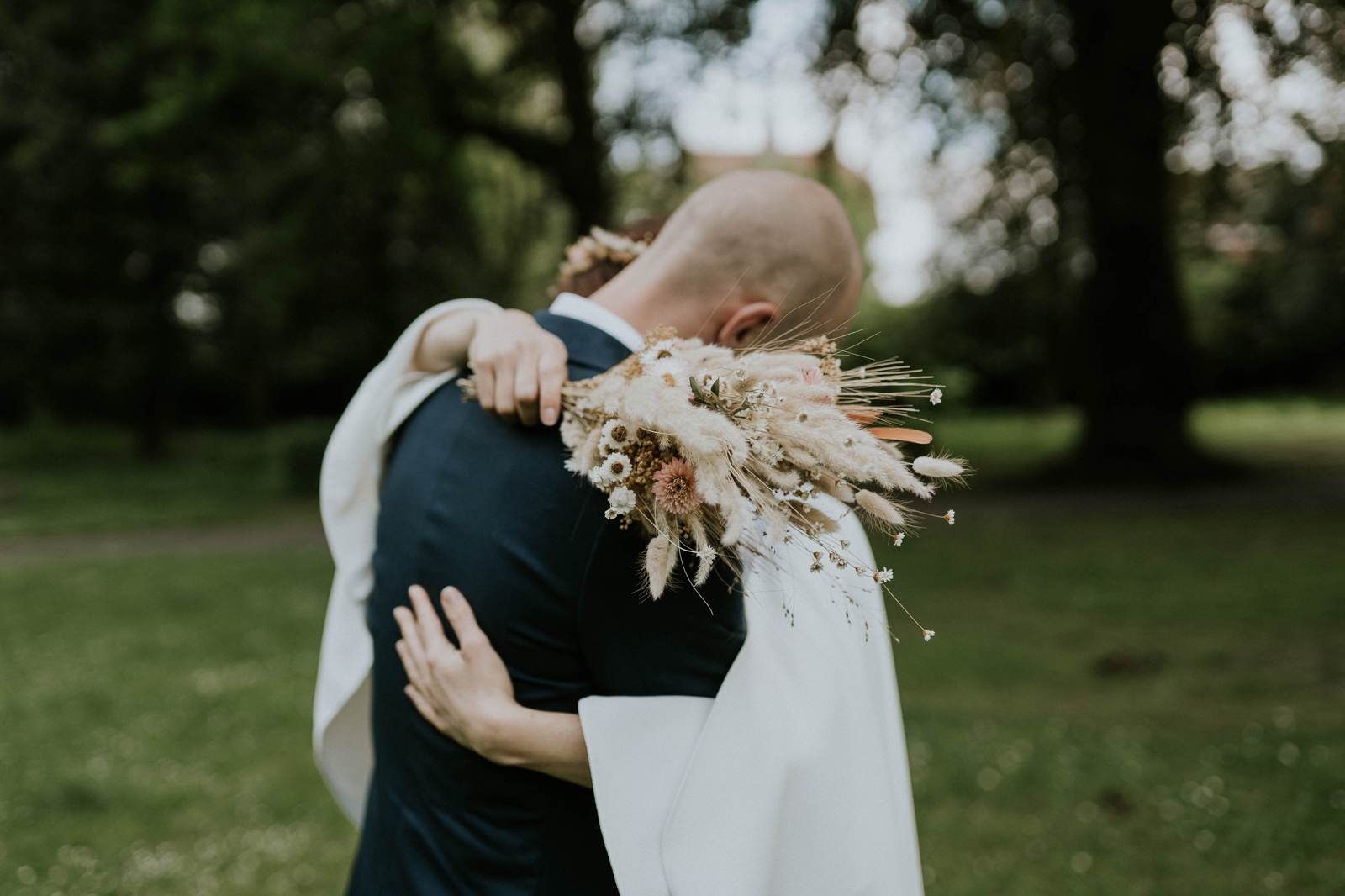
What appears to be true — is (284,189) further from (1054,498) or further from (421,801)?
(421,801)

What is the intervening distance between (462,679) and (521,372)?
0.54 metres

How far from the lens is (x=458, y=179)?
54.4ft

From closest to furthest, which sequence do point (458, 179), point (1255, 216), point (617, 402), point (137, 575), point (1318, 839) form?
point (617, 402) < point (1318, 839) < point (137, 575) < point (458, 179) < point (1255, 216)

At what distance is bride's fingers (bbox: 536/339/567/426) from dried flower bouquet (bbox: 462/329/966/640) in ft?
0.12

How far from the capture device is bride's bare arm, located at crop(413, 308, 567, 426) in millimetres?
1537

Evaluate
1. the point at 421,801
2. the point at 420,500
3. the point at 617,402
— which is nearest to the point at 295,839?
the point at 421,801

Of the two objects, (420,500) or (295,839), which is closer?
(420,500)

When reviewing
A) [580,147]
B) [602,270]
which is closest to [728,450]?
[602,270]

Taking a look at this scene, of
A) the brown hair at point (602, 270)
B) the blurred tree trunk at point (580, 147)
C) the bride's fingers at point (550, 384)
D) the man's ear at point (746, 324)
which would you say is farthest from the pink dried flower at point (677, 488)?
the blurred tree trunk at point (580, 147)

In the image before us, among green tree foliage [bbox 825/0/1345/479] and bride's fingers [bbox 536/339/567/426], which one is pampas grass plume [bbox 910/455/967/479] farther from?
green tree foliage [bbox 825/0/1345/479]

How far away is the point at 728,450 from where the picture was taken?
138 cm

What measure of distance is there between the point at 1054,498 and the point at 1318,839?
33.5ft

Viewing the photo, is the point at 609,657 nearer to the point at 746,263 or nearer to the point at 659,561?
the point at 659,561

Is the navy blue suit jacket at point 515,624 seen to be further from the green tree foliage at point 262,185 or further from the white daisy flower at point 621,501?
the green tree foliage at point 262,185
